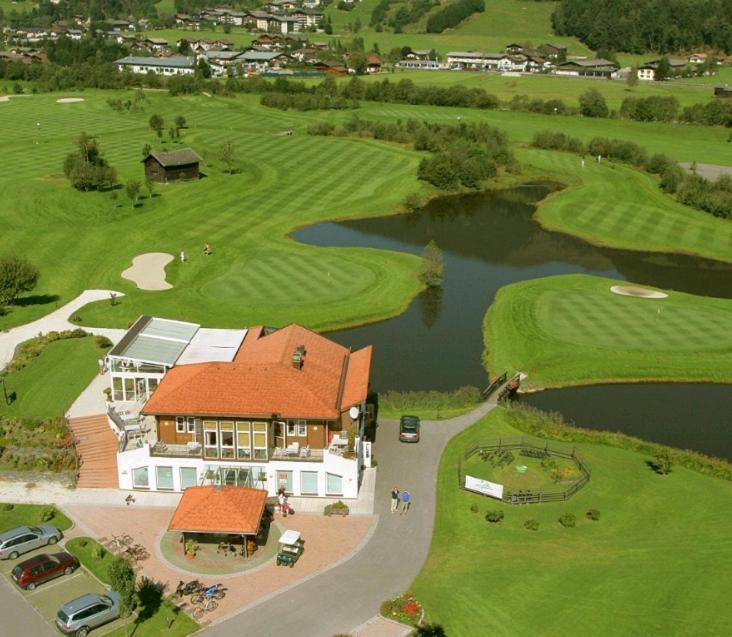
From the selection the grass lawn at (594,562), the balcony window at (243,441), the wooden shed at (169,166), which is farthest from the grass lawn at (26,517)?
the wooden shed at (169,166)

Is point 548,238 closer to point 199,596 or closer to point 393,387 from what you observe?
point 393,387

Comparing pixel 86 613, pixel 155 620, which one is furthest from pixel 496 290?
pixel 86 613

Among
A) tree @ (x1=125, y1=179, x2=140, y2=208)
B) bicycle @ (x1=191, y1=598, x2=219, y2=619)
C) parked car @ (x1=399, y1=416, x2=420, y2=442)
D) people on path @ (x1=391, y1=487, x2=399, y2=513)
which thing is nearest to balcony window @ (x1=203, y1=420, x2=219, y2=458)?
bicycle @ (x1=191, y1=598, x2=219, y2=619)

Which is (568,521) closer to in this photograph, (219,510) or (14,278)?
(219,510)

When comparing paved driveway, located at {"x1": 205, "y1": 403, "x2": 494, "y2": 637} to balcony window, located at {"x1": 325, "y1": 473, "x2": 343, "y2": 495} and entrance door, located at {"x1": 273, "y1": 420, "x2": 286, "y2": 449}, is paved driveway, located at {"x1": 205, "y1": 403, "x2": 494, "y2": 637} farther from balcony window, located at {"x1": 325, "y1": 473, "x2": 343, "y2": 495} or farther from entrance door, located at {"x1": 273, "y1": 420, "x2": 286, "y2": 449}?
entrance door, located at {"x1": 273, "y1": 420, "x2": 286, "y2": 449}

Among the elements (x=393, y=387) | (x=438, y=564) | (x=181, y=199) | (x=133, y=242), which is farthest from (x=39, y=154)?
(x=438, y=564)

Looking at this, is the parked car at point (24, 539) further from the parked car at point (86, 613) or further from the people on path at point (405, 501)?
the people on path at point (405, 501)
